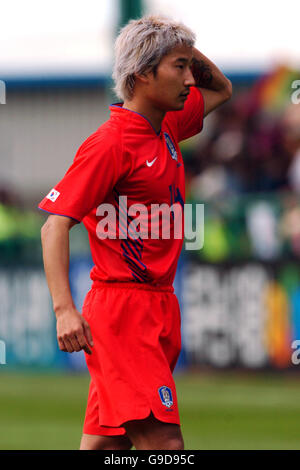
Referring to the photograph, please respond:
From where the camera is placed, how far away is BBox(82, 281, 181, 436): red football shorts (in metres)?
4.86

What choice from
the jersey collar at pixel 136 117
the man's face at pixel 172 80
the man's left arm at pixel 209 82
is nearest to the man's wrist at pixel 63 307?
the jersey collar at pixel 136 117

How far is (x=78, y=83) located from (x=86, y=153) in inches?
724

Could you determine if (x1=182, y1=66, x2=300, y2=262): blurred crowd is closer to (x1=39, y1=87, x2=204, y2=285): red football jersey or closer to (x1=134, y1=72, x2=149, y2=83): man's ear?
(x1=39, y1=87, x2=204, y2=285): red football jersey

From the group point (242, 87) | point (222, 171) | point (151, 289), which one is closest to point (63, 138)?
point (242, 87)

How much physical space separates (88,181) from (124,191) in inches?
9.3

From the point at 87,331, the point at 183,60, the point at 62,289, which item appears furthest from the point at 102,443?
the point at 183,60

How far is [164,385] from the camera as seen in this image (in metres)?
4.90

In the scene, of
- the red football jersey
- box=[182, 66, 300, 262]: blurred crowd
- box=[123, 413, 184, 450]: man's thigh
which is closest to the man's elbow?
the red football jersey

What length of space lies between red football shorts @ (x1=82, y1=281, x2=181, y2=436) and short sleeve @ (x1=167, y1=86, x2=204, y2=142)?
2.95 ft

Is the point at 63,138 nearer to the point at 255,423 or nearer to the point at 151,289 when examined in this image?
the point at 255,423

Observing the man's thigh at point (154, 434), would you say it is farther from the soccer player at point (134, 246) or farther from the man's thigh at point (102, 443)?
the man's thigh at point (102, 443)

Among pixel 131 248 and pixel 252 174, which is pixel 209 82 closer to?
pixel 131 248

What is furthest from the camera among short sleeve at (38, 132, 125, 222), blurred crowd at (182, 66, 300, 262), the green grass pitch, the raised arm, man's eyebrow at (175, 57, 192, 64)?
blurred crowd at (182, 66, 300, 262)

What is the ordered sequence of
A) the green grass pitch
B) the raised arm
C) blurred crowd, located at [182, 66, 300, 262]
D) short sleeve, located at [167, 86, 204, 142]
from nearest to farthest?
the raised arm, short sleeve, located at [167, 86, 204, 142], the green grass pitch, blurred crowd, located at [182, 66, 300, 262]
